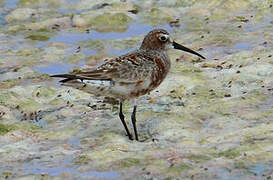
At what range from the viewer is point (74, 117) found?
1127cm

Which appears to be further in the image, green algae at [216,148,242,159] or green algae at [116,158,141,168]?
green algae at [216,148,242,159]

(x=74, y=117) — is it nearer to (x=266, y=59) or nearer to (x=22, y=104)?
(x=22, y=104)

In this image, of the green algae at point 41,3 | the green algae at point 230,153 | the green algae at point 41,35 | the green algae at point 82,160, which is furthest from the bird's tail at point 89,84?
the green algae at point 41,3

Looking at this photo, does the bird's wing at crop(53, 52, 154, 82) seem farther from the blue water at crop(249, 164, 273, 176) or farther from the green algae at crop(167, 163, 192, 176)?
the blue water at crop(249, 164, 273, 176)

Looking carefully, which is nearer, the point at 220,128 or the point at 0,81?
the point at 220,128

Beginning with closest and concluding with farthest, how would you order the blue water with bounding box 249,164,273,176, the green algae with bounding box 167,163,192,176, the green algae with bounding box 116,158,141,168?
1. the blue water with bounding box 249,164,273,176
2. the green algae with bounding box 167,163,192,176
3. the green algae with bounding box 116,158,141,168

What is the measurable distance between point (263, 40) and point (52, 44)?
4.67 m

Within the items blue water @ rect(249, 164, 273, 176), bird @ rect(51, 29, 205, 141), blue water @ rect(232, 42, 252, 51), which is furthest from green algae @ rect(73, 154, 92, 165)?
blue water @ rect(232, 42, 252, 51)

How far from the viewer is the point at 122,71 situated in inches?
392

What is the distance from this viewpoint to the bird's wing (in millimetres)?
9867

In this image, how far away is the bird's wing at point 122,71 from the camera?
388 inches

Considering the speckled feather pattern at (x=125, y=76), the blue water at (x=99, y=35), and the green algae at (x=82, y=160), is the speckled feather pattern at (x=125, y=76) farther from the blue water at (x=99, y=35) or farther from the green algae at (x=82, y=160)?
the blue water at (x=99, y=35)

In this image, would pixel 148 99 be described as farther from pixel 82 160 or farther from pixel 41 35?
pixel 41 35

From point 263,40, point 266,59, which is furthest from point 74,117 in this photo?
point 263,40
